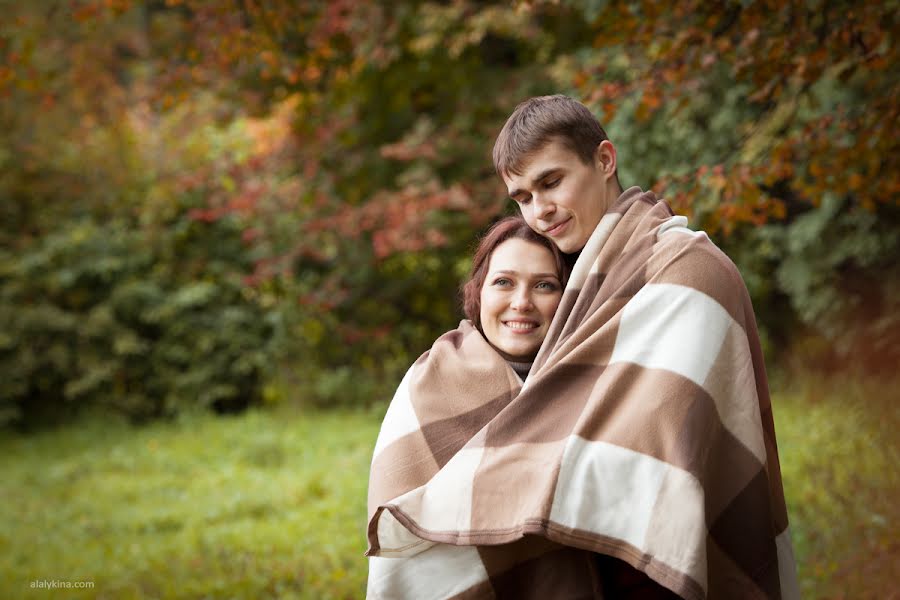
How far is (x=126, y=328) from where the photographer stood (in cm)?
1080

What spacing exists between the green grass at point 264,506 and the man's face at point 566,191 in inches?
95.8

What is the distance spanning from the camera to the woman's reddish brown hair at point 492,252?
2.36 meters

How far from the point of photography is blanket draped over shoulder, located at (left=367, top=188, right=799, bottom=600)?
183cm

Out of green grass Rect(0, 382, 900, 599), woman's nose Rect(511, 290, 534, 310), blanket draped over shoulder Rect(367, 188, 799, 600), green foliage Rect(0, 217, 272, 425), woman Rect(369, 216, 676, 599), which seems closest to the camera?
blanket draped over shoulder Rect(367, 188, 799, 600)

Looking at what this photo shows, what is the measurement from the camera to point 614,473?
6.08ft

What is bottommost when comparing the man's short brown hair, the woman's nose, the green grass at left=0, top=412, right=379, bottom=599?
the green grass at left=0, top=412, right=379, bottom=599

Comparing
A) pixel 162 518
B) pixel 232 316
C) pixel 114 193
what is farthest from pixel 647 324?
pixel 114 193

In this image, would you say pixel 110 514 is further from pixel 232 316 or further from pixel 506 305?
pixel 506 305

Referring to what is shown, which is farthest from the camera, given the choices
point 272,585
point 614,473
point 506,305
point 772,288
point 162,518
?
point 772,288

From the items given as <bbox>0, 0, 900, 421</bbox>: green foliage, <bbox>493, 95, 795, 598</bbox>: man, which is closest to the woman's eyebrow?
<bbox>493, 95, 795, 598</bbox>: man

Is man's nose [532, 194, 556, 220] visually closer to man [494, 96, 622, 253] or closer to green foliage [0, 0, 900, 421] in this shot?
man [494, 96, 622, 253]

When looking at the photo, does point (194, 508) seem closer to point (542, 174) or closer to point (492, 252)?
point (492, 252)

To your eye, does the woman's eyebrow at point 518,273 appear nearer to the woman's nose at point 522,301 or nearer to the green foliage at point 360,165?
the woman's nose at point 522,301

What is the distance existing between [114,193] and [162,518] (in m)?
6.16
